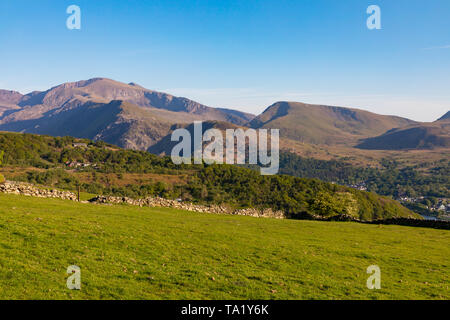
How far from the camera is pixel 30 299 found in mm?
12898

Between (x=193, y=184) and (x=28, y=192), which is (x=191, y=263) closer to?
(x=28, y=192)

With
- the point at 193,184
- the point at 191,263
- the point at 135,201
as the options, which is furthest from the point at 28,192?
the point at 193,184

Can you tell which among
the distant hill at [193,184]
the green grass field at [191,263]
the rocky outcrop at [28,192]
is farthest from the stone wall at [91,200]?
the distant hill at [193,184]

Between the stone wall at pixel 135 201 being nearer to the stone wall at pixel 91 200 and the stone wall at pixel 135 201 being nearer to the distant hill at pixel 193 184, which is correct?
the stone wall at pixel 91 200

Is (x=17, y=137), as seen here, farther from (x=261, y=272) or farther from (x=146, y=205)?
(x=261, y=272)

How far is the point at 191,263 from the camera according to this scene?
63.3 ft

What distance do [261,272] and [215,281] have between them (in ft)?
11.5

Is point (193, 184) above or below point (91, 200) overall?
below

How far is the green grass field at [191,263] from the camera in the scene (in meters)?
14.9

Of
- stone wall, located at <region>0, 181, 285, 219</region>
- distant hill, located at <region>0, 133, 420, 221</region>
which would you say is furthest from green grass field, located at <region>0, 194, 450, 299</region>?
distant hill, located at <region>0, 133, 420, 221</region>

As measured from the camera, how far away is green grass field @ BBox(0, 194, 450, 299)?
49.0ft
